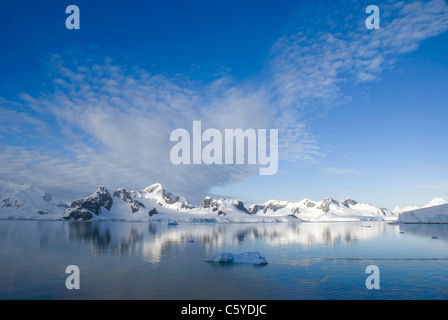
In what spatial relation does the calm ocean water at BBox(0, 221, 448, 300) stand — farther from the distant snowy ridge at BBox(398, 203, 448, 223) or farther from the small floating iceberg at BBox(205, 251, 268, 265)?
the distant snowy ridge at BBox(398, 203, 448, 223)

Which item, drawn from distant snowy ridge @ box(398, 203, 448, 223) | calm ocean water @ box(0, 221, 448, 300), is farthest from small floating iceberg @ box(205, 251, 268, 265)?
distant snowy ridge @ box(398, 203, 448, 223)

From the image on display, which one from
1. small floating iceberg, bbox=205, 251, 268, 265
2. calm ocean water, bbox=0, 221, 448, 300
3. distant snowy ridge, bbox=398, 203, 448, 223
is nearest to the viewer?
calm ocean water, bbox=0, 221, 448, 300

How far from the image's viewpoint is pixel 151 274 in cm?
3169

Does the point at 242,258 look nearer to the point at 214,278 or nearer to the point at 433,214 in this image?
the point at 214,278

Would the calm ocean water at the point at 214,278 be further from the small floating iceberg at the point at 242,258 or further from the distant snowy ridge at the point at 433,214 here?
the distant snowy ridge at the point at 433,214

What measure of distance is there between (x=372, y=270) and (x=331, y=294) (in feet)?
42.2

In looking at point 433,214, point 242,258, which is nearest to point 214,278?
point 242,258

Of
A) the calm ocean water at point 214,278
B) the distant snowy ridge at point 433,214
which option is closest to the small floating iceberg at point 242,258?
the calm ocean water at point 214,278
